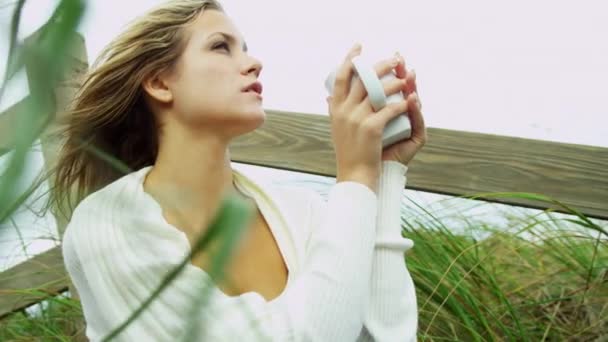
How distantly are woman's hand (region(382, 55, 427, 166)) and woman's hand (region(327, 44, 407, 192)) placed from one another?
0.02 metres

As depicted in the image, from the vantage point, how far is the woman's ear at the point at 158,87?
35.8 inches

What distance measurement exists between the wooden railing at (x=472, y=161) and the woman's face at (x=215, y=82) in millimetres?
453

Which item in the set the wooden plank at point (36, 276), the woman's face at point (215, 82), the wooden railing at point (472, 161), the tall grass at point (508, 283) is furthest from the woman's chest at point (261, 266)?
the wooden plank at point (36, 276)

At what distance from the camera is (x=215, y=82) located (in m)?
0.87

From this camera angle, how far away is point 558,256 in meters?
1.51

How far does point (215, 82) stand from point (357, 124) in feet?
0.53

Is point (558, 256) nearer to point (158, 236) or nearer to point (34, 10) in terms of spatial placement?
point (158, 236)

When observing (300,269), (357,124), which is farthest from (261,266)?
(357,124)

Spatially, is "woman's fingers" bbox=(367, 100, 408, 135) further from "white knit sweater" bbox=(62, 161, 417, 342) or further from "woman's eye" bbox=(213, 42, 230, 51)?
"woman's eye" bbox=(213, 42, 230, 51)

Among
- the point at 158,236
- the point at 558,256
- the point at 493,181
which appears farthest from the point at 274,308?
the point at 558,256

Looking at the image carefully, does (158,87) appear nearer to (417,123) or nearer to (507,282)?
(417,123)

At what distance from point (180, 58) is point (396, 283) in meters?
0.33

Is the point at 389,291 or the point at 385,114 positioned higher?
the point at 385,114

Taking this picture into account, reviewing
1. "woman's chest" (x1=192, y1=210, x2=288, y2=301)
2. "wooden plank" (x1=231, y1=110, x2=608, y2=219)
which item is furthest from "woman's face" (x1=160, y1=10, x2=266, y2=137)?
"wooden plank" (x1=231, y1=110, x2=608, y2=219)
